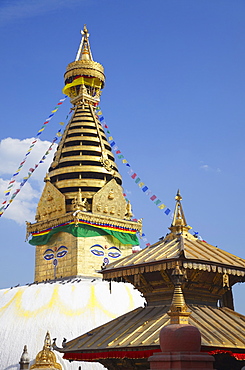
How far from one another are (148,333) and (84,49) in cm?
3324

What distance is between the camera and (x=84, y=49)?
131 ft

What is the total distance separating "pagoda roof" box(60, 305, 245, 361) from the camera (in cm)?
935

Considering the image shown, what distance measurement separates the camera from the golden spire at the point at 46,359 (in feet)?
67.3

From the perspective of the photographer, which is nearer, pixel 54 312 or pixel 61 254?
pixel 54 312

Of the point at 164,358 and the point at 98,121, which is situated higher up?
the point at 98,121

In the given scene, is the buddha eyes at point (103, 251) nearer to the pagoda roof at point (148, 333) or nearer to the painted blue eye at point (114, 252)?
the painted blue eye at point (114, 252)

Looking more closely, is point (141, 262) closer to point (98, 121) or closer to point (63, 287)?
point (63, 287)

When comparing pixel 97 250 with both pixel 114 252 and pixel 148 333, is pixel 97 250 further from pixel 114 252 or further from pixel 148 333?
pixel 148 333

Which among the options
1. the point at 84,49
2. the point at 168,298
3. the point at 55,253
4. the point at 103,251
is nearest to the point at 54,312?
the point at 103,251

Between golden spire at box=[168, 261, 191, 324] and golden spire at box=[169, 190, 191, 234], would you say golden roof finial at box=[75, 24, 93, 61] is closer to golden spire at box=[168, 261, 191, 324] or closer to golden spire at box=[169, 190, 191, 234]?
golden spire at box=[169, 190, 191, 234]

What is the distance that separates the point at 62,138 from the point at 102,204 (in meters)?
6.50

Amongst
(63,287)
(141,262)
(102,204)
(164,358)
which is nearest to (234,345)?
(164,358)

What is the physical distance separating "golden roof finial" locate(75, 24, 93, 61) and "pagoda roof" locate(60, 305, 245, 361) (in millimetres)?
30371

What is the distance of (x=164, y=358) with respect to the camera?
26.0ft
